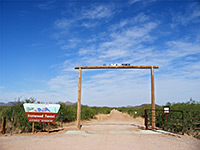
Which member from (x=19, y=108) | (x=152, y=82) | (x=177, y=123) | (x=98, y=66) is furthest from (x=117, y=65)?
(x=19, y=108)

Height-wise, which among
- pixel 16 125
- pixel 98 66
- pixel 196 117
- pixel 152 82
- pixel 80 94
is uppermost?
pixel 98 66

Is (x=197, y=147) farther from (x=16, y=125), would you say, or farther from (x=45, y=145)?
(x=16, y=125)

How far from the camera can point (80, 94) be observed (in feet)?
44.2

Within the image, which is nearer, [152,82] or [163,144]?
[163,144]

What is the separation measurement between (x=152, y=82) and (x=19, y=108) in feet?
35.6

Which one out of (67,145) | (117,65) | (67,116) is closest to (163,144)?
(67,145)

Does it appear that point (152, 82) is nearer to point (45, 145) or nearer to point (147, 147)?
point (147, 147)

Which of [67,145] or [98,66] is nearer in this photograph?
[67,145]

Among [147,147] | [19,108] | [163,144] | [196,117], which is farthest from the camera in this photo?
[19,108]

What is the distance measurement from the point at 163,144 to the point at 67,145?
14.4ft

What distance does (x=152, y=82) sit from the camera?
43.4ft

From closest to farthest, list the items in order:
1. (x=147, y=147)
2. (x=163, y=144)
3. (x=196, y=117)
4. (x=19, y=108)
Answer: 1. (x=147, y=147)
2. (x=163, y=144)
3. (x=196, y=117)
4. (x=19, y=108)

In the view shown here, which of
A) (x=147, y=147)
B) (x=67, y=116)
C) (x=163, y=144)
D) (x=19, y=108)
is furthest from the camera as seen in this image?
(x=67, y=116)

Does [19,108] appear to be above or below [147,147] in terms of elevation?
above
